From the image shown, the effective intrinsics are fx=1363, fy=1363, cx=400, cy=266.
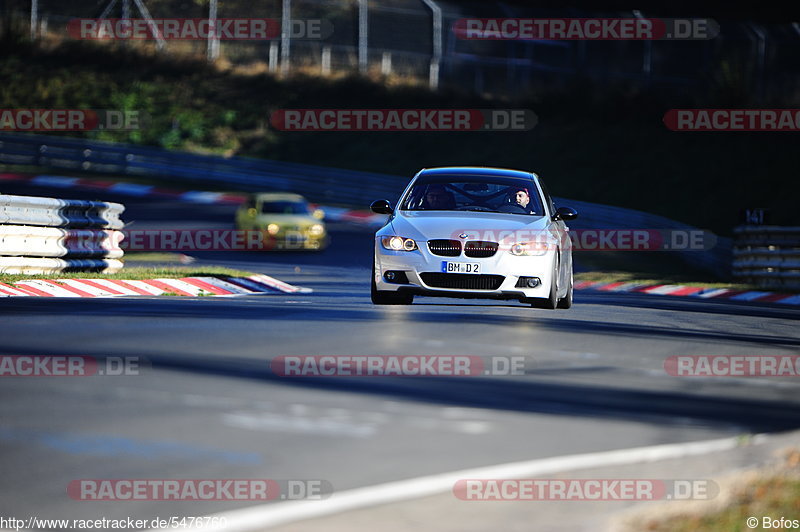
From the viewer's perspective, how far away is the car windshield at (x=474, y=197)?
14953mm

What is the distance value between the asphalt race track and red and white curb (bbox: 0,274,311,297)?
4.90 feet

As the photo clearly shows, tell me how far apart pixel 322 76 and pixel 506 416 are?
151ft

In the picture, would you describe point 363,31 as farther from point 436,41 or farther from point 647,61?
point 647,61

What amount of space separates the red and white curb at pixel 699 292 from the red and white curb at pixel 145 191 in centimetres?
1479

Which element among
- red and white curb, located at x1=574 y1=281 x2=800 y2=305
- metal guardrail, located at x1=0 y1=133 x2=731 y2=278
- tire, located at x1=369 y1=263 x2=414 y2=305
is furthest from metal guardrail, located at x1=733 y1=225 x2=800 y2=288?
metal guardrail, located at x1=0 y1=133 x2=731 y2=278

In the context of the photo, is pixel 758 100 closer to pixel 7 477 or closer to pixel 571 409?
pixel 571 409

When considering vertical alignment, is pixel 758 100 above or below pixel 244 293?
above

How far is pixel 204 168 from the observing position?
44750 mm

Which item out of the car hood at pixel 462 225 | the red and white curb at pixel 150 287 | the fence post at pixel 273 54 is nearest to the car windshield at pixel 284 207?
the red and white curb at pixel 150 287

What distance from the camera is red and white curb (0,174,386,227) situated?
39.5m

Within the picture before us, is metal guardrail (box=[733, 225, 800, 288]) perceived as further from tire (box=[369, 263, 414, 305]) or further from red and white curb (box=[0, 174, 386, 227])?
red and white curb (box=[0, 174, 386, 227])

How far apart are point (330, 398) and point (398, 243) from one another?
571cm

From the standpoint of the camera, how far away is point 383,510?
18.0ft

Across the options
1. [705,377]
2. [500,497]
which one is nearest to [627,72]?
[705,377]
